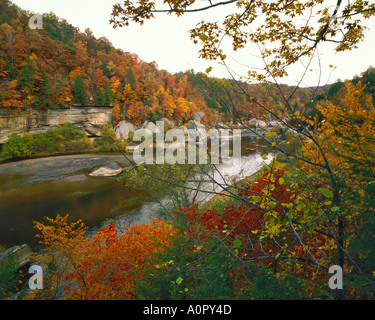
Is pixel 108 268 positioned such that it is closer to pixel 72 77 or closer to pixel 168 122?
pixel 168 122

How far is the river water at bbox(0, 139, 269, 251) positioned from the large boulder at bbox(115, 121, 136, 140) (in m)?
16.5

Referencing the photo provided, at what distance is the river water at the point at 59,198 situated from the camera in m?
13.3

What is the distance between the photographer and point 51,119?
35.9 m

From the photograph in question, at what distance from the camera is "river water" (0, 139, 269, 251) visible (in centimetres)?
1331

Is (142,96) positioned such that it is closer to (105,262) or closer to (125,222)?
(125,222)

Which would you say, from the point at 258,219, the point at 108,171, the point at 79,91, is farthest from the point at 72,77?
the point at 258,219

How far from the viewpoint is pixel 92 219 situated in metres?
14.0

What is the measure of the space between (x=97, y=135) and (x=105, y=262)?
38.1m

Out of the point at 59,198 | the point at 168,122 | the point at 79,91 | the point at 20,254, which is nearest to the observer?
the point at 20,254

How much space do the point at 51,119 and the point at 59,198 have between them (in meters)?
25.5

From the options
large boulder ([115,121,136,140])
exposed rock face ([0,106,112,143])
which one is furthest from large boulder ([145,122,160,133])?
exposed rock face ([0,106,112,143])
